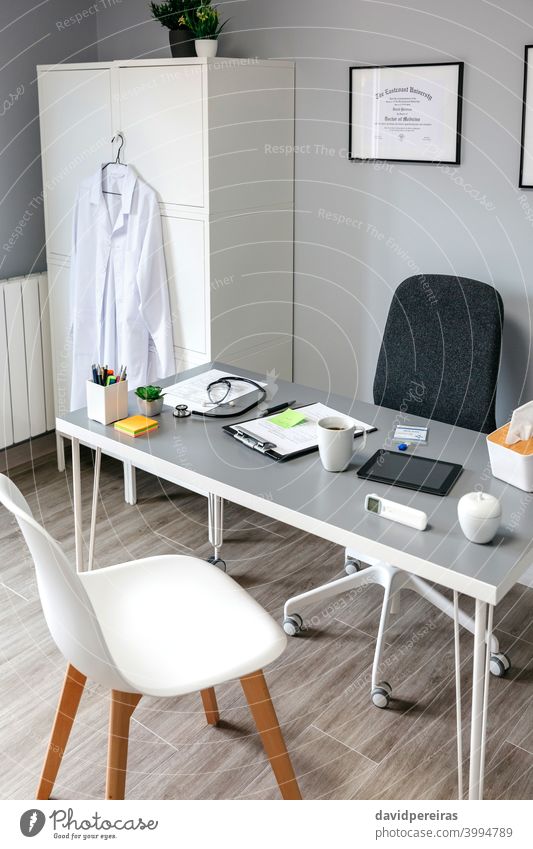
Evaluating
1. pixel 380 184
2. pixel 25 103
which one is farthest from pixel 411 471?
pixel 25 103

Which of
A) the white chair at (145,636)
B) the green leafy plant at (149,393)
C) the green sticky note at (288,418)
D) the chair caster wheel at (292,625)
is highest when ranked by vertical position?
the green leafy plant at (149,393)

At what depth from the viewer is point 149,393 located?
2506 mm

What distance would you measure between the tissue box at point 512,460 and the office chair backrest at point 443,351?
70 cm

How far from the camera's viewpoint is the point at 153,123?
3205 mm

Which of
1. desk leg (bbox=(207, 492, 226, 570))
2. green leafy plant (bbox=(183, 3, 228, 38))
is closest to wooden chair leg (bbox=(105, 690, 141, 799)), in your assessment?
desk leg (bbox=(207, 492, 226, 570))

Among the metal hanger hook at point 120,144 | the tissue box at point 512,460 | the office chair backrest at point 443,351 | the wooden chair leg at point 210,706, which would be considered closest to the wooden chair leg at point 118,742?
the wooden chair leg at point 210,706

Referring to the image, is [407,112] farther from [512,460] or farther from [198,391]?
[512,460]

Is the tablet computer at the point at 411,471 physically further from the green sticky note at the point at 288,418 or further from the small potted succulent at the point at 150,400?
the small potted succulent at the point at 150,400

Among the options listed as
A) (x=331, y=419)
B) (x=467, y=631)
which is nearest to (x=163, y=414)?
(x=331, y=419)

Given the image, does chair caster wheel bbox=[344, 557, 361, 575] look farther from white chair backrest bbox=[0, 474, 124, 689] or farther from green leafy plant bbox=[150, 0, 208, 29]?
green leafy plant bbox=[150, 0, 208, 29]

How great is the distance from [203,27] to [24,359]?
5.15 feet

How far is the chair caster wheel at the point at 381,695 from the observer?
2.43 m

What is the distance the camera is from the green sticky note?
2430 millimetres

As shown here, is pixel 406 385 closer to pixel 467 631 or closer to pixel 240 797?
pixel 467 631
